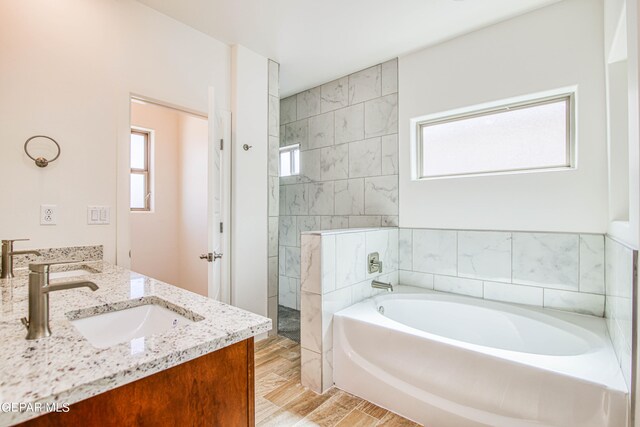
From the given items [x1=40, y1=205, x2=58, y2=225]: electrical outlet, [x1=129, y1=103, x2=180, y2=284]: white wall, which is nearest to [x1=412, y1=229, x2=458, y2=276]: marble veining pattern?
[x1=40, y1=205, x2=58, y2=225]: electrical outlet

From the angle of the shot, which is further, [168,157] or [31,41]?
[168,157]

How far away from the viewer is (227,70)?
8.61 feet

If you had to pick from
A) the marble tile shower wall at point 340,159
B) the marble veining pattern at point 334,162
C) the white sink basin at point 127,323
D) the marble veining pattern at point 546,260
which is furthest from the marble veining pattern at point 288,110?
the white sink basin at point 127,323

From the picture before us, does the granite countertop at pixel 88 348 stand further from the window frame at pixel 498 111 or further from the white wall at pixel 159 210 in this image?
the white wall at pixel 159 210

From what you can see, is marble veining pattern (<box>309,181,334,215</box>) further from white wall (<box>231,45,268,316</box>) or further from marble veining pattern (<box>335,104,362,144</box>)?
white wall (<box>231,45,268,316</box>)

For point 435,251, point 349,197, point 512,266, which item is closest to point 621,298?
point 512,266

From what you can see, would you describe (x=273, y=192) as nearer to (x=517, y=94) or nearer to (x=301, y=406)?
(x=301, y=406)

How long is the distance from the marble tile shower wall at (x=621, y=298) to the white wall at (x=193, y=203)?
352 centimetres

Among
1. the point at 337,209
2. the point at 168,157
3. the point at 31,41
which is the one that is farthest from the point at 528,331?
the point at 168,157

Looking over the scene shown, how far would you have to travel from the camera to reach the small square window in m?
3.70

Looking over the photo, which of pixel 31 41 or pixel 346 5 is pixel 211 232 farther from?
pixel 346 5

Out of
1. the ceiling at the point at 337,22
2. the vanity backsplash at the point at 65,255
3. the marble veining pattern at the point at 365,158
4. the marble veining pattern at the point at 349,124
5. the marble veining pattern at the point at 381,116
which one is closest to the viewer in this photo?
the vanity backsplash at the point at 65,255

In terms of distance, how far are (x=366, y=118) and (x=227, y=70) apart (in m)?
1.37

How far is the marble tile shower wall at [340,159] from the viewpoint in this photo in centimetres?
290
